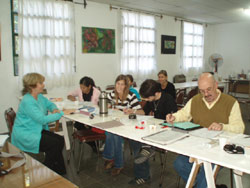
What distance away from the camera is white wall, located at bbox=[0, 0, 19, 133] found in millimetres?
4320

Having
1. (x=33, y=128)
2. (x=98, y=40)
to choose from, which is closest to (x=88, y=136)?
(x=33, y=128)

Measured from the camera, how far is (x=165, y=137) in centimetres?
199

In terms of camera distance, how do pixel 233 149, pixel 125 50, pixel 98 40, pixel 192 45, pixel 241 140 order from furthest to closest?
pixel 192 45
pixel 125 50
pixel 98 40
pixel 241 140
pixel 233 149

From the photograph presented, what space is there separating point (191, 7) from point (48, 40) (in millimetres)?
3816

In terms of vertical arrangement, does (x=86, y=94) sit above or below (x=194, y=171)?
above

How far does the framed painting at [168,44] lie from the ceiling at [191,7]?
0.71 m

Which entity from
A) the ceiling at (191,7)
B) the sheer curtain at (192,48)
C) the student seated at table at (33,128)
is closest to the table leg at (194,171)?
the student seated at table at (33,128)

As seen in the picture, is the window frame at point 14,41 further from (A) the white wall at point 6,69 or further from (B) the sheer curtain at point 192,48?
(B) the sheer curtain at point 192,48

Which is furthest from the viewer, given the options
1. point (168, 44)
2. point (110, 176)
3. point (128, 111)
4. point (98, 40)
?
point (168, 44)

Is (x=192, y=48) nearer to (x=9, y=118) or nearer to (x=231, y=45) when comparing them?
(x=231, y=45)

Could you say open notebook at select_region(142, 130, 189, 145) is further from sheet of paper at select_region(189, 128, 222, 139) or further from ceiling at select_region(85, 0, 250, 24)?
ceiling at select_region(85, 0, 250, 24)

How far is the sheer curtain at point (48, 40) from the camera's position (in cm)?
447

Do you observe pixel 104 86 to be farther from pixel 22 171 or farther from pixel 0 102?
pixel 22 171

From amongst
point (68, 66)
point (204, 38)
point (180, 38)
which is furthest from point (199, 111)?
point (204, 38)
